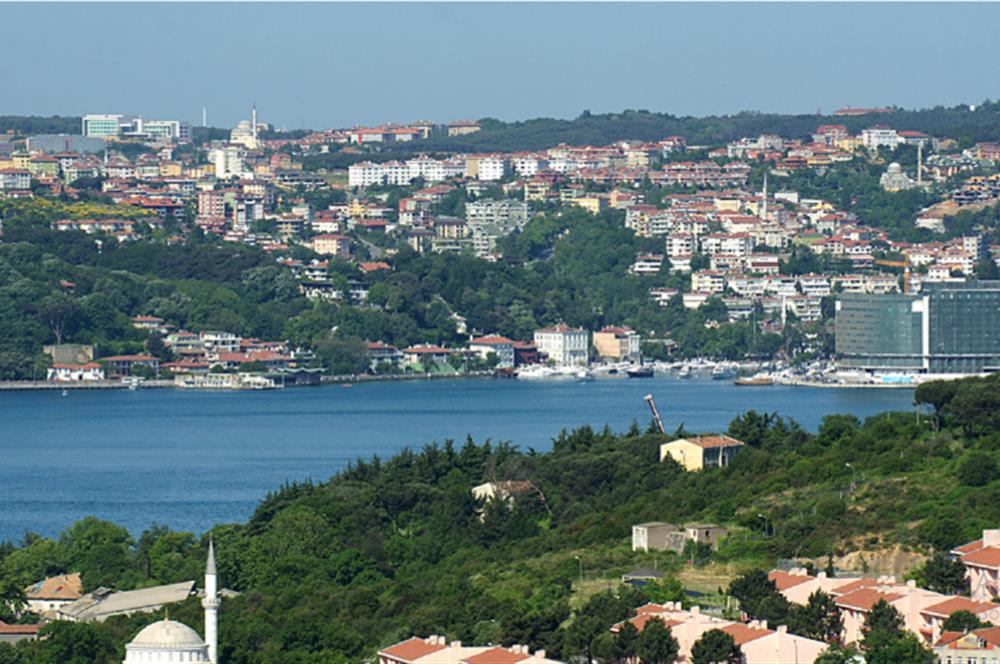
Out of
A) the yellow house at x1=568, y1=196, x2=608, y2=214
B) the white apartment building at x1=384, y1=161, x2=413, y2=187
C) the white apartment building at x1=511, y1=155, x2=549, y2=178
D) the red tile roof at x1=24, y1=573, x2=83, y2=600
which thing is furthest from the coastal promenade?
the white apartment building at x1=511, y1=155, x2=549, y2=178

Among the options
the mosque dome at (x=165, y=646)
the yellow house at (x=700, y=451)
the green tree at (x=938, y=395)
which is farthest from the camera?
the yellow house at (x=700, y=451)

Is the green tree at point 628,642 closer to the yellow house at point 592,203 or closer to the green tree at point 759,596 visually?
the green tree at point 759,596

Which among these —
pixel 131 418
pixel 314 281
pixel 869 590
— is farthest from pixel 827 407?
pixel 869 590

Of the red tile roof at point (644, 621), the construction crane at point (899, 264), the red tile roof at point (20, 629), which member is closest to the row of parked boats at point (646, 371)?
the construction crane at point (899, 264)

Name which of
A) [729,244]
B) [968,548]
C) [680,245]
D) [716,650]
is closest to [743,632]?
[716,650]

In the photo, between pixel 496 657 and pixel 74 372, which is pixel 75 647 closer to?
pixel 496 657

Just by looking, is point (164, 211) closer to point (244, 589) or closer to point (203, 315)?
point (203, 315)
